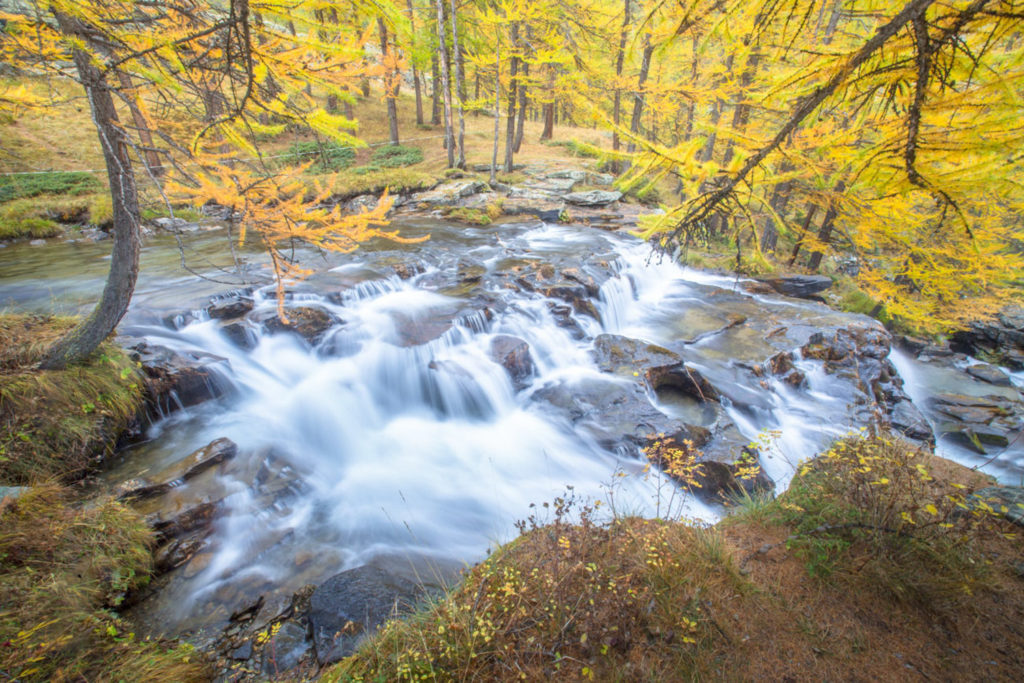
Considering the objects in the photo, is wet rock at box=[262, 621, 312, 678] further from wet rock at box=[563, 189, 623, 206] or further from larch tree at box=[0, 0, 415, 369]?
wet rock at box=[563, 189, 623, 206]

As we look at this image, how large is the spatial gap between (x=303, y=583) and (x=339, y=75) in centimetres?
464

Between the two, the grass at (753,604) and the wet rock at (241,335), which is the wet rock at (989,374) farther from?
the wet rock at (241,335)

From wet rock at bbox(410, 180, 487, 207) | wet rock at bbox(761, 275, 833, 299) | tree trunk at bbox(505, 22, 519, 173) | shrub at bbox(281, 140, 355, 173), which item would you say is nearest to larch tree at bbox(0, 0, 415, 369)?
wet rock at bbox(761, 275, 833, 299)

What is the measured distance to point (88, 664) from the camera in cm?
248

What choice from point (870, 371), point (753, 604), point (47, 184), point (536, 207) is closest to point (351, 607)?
point (753, 604)

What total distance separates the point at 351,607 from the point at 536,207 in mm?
15542

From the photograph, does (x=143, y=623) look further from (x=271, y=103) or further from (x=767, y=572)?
(x=767, y=572)

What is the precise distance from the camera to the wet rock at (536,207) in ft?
53.8

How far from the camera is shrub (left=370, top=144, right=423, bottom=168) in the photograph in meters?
19.9

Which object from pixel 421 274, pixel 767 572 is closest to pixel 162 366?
pixel 421 274

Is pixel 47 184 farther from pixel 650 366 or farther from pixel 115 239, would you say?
pixel 650 366

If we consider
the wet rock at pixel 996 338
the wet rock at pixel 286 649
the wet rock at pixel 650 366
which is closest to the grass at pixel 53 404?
the wet rock at pixel 286 649

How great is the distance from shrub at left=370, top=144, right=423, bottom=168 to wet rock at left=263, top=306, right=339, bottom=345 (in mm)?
13899

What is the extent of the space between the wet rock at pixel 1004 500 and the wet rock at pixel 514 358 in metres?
5.75
